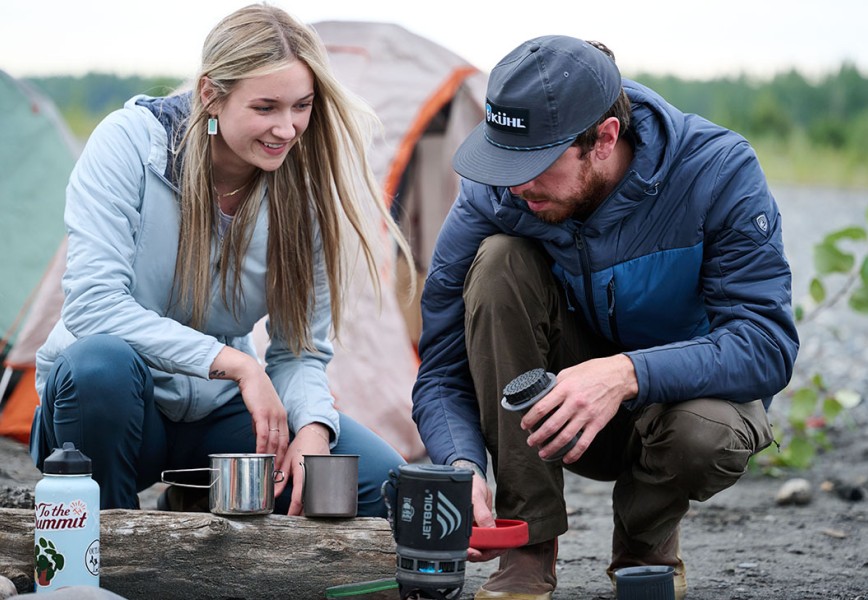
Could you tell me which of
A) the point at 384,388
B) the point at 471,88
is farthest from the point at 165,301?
the point at 471,88

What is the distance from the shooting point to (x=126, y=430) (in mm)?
2566

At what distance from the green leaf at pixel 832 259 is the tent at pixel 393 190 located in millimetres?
1885

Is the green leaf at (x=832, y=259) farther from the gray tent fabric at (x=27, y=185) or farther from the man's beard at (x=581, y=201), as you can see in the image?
the gray tent fabric at (x=27, y=185)

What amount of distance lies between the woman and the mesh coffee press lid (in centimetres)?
64

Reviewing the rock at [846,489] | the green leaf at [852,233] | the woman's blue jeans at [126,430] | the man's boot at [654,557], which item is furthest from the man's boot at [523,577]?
the green leaf at [852,233]

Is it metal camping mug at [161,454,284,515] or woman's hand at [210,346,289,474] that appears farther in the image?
woman's hand at [210,346,289,474]

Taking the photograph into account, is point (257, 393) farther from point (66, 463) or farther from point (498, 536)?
point (498, 536)

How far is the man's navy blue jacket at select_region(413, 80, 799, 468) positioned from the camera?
96.3 inches

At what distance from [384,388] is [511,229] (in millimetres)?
2494

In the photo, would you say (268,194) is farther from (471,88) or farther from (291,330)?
(471,88)

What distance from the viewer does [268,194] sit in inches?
112

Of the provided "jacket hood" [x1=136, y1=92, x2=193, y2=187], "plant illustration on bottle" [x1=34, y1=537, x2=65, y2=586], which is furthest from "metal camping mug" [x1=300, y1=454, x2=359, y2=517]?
"jacket hood" [x1=136, y1=92, x2=193, y2=187]

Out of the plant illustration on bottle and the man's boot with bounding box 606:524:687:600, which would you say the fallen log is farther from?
the man's boot with bounding box 606:524:687:600

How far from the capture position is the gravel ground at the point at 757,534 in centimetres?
290
